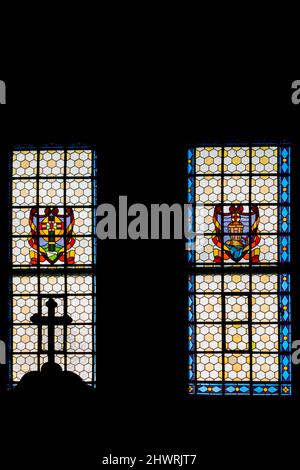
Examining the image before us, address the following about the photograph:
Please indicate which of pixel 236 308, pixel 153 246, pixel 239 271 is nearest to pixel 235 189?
pixel 239 271

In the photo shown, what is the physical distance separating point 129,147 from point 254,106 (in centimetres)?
96

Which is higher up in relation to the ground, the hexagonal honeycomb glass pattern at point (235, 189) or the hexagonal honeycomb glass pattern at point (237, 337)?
the hexagonal honeycomb glass pattern at point (235, 189)

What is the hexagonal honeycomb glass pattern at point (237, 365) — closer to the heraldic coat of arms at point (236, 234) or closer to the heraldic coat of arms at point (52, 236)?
the heraldic coat of arms at point (236, 234)

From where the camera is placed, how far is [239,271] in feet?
15.9

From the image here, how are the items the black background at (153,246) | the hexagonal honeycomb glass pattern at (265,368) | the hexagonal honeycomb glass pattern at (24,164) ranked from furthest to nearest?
the hexagonal honeycomb glass pattern at (24,164)
the hexagonal honeycomb glass pattern at (265,368)
the black background at (153,246)

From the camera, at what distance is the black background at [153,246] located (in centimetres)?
455

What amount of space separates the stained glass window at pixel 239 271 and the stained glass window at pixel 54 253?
78 centimetres

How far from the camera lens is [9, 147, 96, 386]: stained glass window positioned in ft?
16.0

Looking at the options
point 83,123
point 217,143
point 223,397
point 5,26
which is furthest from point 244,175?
point 5,26

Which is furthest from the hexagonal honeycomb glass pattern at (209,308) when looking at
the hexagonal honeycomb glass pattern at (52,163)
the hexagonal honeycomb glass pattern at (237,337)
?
the hexagonal honeycomb glass pattern at (52,163)

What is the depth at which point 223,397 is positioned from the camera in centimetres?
465

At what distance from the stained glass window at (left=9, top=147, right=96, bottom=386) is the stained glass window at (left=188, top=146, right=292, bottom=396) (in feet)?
2.57

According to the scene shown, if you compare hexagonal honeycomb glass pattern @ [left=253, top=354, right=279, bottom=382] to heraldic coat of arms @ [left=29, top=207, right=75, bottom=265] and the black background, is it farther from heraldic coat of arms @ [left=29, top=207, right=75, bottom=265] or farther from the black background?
heraldic coat of arms @ [left=29, top=207, right=75, bottom=265]

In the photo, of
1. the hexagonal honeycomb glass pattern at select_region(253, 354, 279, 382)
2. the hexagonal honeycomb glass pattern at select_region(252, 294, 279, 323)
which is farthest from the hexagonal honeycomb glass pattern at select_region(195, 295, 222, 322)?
the hexagonal honeycomb glass pattern at select_region(253, 354, 279, 382)
